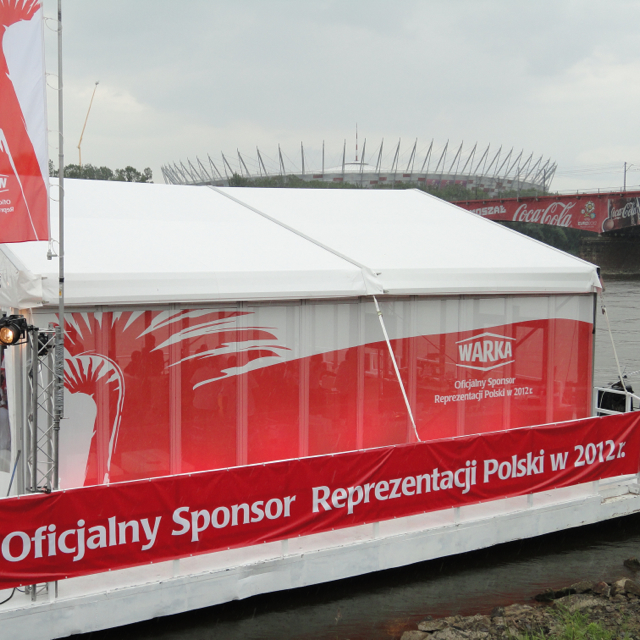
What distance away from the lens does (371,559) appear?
27.7 feet

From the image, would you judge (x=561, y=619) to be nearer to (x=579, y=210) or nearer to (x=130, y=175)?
(x=579, y=210)

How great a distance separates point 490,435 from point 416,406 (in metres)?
1.46

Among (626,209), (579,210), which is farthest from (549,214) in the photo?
(626,209)

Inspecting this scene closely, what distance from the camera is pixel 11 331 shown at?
20.6 feet

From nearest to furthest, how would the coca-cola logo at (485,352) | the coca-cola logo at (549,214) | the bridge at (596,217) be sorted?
1. the coca-cola logo at (485,352)
2. the bridge at (596,217)
3. the coca-cola logo at (549,214)

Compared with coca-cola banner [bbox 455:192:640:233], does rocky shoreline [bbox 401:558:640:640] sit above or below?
below

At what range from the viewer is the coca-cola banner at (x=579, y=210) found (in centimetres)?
5162

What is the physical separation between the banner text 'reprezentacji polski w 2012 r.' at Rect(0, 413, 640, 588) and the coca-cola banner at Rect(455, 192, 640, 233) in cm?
4588

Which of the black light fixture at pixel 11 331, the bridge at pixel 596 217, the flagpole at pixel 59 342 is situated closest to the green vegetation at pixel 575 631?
the flagpole at pixel 59 342

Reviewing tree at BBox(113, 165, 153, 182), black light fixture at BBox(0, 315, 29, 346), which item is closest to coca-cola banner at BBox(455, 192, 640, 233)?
tree at BBox(113, 165, 153, 182)

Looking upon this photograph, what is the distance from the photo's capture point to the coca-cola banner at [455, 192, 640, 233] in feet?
169

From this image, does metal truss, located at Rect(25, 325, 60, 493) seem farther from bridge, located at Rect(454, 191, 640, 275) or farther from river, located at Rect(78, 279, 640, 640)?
bridge, located at Rect(454, 191, 640, 275)

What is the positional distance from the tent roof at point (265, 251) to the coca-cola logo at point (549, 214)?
147 feet

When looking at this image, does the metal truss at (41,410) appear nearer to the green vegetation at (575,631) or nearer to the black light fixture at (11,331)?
the black light fixture at (11,331)
